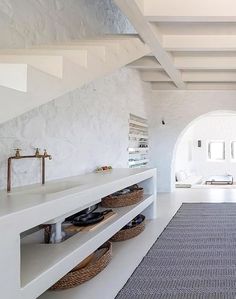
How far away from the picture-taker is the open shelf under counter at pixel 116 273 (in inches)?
97.5

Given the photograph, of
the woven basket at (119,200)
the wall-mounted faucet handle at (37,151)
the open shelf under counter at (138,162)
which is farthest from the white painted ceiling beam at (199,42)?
the open shelf under counter at (138,162)

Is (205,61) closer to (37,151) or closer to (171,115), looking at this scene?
(171,115)

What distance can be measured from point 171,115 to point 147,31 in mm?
4376

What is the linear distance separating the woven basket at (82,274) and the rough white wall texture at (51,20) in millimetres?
1676

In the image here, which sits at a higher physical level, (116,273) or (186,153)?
(186,153)

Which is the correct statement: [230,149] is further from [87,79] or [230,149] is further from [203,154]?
[87,79]

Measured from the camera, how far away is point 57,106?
357 centimetres

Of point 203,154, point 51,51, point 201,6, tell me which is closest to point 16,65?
point 51,51

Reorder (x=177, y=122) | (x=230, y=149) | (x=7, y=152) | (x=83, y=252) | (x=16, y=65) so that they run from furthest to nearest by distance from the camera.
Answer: (x=230, y=149) < (x=177, y=122) < (x=7, y=152) < (x=83, y=252) < (x=16, y=65)

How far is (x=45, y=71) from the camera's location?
2301 mm

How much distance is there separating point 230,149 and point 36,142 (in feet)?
45.8

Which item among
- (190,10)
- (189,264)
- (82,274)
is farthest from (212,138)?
(82,274)

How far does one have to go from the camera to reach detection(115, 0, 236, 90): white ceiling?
3568 mm

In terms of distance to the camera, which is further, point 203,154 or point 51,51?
point 203,154
